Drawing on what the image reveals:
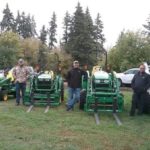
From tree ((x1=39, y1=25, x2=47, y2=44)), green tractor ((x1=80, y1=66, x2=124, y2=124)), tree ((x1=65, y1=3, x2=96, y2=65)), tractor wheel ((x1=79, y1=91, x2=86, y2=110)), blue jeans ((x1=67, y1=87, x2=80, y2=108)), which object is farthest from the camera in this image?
tree ((x1=39, y1=25, x2=47, y2=44))

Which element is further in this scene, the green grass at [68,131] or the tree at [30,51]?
the tree at [30,51]

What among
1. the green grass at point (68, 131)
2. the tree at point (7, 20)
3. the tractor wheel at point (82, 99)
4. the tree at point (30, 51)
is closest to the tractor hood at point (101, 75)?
the tractor wheel at point (82, 99)

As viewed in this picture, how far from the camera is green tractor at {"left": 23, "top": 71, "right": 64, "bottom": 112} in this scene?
16.9 m

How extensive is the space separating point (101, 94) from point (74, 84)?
1.04 meters

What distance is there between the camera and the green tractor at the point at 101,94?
49.7 feet

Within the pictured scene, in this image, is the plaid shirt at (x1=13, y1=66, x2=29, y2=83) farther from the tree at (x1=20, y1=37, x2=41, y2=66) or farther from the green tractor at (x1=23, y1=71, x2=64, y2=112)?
the tree at (x1=20, y1=37, x2=41, y2=66)

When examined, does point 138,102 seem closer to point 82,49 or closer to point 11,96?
point 11,96

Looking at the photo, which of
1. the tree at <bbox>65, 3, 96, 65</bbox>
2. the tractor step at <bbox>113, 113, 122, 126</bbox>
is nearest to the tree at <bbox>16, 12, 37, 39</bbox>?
the tree at <bbox>65, 3, 96, 65</bbox>

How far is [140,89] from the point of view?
14.7 meters

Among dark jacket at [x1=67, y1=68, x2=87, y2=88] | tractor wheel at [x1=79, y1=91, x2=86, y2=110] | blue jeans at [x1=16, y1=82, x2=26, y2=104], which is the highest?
dark jacket at [x1=67, y1=68, x2=87, y2=88]

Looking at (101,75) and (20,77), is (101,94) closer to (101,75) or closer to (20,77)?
(101,75)

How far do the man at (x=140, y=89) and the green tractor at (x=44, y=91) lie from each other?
10.9 ft

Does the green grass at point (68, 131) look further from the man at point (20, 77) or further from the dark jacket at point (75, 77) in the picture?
the man at point (20, 77)

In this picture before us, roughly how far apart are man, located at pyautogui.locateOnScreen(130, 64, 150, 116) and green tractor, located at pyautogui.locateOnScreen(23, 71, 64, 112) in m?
3.31
